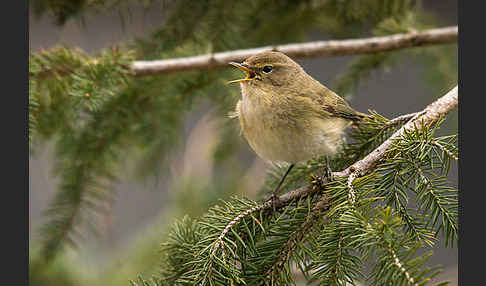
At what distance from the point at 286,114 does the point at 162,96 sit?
2.15 feet

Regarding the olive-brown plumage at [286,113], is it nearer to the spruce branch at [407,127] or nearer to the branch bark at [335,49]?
the branch bark at [335,49]

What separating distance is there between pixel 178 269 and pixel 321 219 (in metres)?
0.45

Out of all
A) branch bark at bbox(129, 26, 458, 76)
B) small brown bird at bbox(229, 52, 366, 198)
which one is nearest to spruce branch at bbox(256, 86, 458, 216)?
small brown bird at bbox(229, 52, 366, 198)

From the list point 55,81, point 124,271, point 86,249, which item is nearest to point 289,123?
point 55,81

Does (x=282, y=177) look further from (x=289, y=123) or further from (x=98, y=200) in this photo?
(x=98, y=200)

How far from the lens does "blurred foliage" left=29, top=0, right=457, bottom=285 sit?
68.2 inches

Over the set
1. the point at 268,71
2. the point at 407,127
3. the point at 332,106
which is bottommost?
the point at 407,127

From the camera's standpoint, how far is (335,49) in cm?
204

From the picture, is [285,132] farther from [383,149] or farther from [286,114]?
[383,149]

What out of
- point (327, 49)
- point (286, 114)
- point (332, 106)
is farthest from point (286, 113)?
point (327, 49)

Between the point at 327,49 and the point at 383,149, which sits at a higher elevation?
the point at 327,49

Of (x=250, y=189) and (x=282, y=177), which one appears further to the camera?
(x=250, y=189)

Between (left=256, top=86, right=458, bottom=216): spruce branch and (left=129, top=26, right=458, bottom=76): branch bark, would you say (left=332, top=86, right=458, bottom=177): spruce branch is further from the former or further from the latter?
(left=129, top=26, right=458, bottom=76): branch bark

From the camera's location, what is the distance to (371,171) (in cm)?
132
